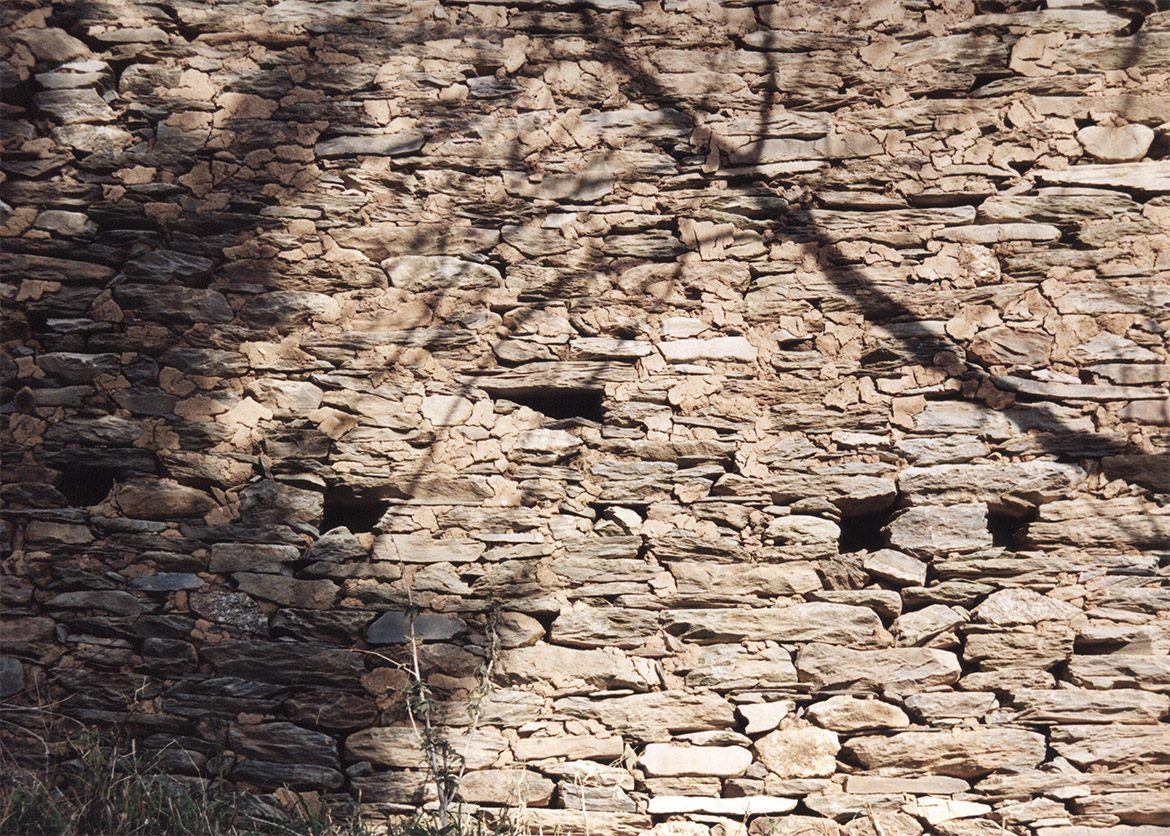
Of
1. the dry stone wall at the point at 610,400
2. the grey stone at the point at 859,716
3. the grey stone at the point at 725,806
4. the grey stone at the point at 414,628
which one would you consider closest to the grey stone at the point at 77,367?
the dry stone wall at the point at 610,400

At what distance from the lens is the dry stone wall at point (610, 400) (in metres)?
2.73

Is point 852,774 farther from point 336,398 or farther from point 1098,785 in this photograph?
point 336,398

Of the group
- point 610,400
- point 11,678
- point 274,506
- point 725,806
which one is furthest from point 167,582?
point 725,806

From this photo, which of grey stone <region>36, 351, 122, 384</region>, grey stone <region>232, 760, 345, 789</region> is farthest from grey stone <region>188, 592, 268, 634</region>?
grey stone <region>36, 351, 122, 384</region>

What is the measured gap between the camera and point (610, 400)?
2969 millimetres

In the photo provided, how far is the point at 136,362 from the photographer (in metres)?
3.00

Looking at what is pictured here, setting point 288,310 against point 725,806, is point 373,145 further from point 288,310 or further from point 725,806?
point 725,806

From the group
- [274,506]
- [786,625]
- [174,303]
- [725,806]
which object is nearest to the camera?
[725,806]

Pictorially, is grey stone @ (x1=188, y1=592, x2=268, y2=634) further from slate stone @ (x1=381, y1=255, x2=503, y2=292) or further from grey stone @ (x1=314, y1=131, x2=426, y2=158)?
grey stone @ (x1=314, y1=131, x2=426, y2=158)

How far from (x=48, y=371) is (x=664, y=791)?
104 inches

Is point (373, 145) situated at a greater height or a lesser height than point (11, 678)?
greater

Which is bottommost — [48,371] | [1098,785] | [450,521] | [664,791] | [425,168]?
[664,791]

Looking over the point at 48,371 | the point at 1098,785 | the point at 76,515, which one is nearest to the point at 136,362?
the point at 48,371

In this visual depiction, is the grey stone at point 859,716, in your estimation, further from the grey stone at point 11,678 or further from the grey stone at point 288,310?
the grey stone at point 11,678
